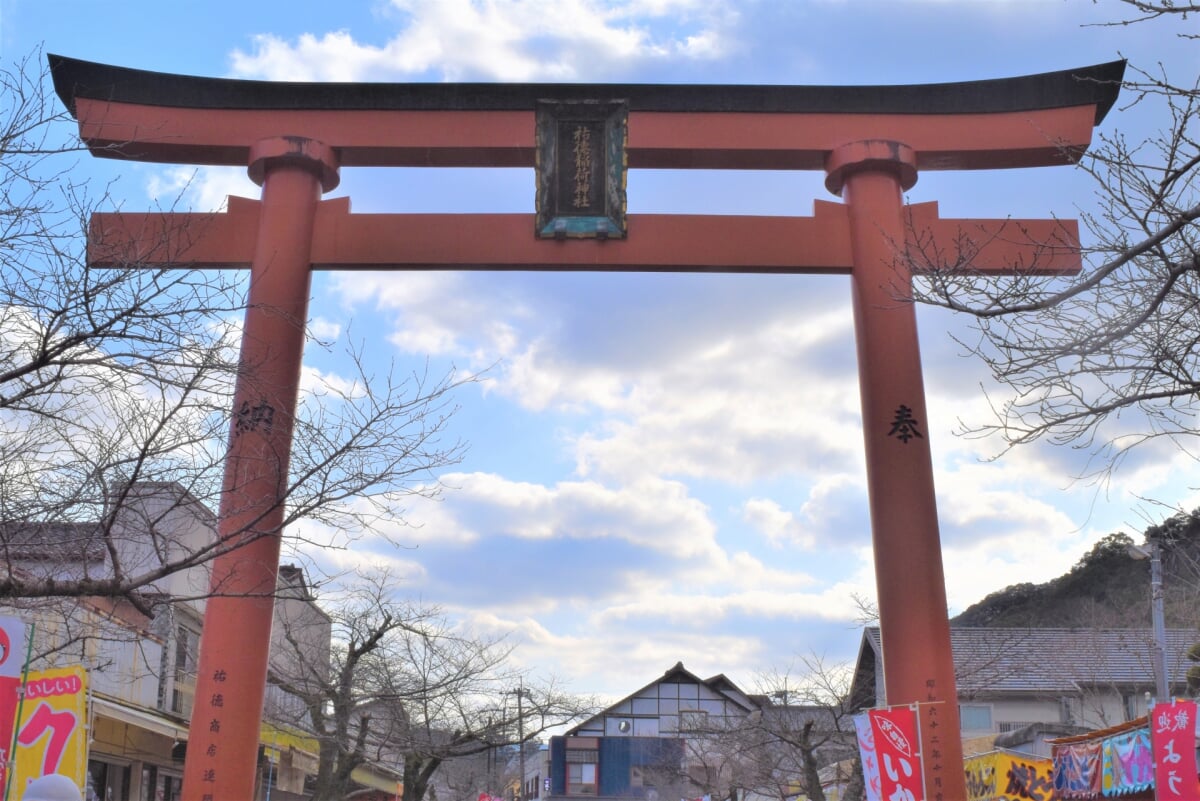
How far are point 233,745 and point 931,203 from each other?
834 centimetres

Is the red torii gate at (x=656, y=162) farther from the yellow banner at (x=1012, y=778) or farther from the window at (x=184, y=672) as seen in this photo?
the window at (x=184, y=672)

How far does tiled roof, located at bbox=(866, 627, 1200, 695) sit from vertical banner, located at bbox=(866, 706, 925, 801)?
14.7 m

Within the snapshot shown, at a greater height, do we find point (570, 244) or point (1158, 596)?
point (570, 244)

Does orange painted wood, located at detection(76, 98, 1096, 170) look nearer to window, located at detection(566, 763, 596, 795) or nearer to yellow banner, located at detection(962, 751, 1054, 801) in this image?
yellow banner, located at detection(962, 751, 1054, 801)

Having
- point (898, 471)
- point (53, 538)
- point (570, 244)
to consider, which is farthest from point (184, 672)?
point (898, 471)

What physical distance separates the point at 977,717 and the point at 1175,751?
16.1m

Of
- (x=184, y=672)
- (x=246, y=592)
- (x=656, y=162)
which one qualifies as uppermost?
(x=656, y=162)

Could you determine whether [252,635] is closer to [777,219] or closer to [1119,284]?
[777,219]

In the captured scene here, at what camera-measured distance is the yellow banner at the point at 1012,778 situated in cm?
1344

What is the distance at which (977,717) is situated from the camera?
25.0 meters

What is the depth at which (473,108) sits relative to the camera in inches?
455

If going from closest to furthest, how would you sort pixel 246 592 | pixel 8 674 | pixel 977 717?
A: pixel 8 674 < pixel 246 592 < pixel 977 717

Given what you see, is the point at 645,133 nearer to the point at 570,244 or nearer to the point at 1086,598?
the point at 570,244

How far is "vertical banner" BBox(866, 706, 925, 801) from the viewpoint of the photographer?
384 inches
